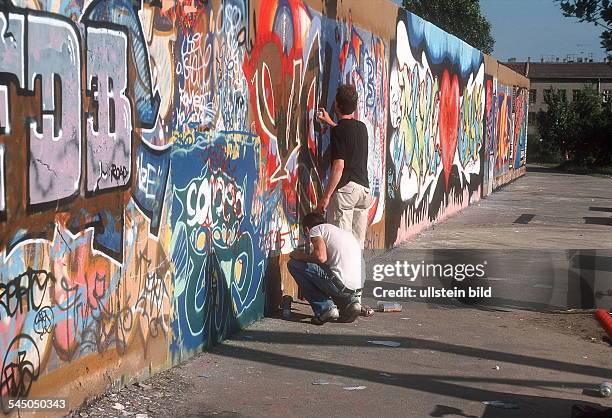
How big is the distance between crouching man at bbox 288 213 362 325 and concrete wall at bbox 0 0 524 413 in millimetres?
353

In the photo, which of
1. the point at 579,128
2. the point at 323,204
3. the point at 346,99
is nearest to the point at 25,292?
the point at 323,204

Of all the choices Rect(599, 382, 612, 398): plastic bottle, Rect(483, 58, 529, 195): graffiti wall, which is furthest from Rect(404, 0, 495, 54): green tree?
Rect(599, 382, 612, 398): plastic bottle

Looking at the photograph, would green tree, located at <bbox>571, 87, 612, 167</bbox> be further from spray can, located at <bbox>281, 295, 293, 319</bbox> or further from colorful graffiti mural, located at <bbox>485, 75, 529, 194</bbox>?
spray can, located at <bbox>281, 295, 293, 319</bbox>

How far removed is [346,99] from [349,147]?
43cm

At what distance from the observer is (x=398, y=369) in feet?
20.5

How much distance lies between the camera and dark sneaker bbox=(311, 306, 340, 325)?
7.47 metres

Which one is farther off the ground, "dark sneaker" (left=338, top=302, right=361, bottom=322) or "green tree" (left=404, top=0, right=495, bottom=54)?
"green tree" (left=404, top=0, right=495, bottom=54)

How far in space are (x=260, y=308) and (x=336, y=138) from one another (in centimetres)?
166

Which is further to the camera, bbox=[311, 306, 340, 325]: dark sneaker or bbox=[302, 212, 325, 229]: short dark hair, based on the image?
bbox=[302, 212, 325, 229]: short dark hair

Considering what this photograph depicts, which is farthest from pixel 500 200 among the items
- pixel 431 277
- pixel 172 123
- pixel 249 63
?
pixel 172 123

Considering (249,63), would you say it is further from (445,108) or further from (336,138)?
(445,108)

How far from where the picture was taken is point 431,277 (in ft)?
33.3

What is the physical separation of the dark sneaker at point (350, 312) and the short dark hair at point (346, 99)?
5.82 feet

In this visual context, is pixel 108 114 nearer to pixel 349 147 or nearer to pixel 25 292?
pixel 25 292
